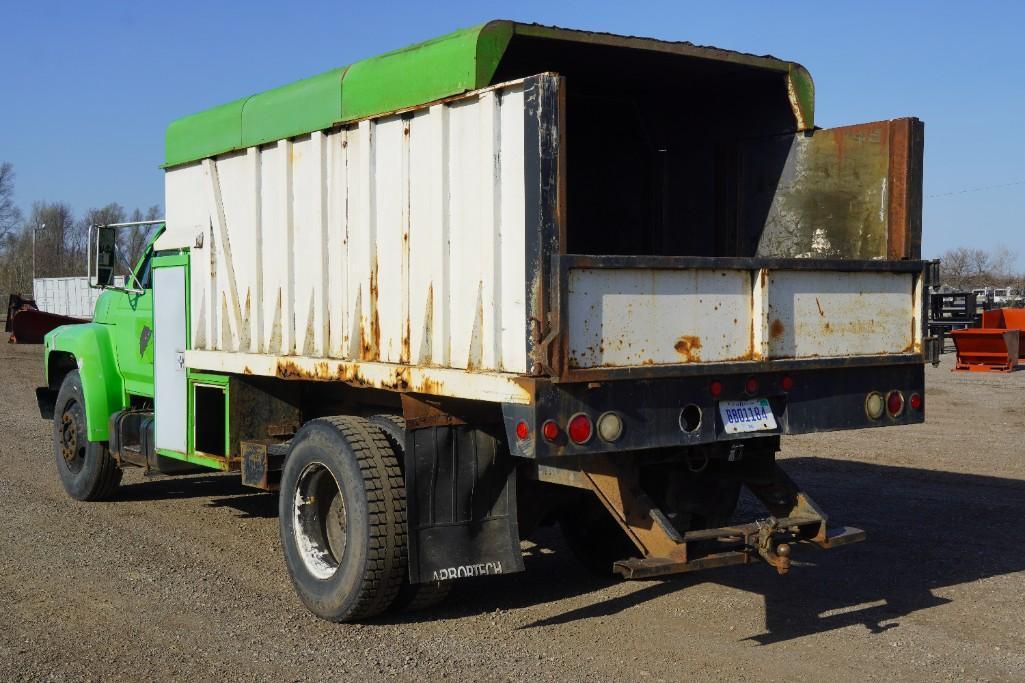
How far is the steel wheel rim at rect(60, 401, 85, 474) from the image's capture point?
9516 mm

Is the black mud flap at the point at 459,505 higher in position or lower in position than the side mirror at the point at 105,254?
lower

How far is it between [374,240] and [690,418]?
6.18ft

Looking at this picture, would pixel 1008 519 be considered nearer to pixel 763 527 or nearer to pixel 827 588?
pixel 827 588

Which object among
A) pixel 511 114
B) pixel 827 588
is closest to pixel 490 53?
pixel 511 114

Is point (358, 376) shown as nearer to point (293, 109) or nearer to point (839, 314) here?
point (293, 109)

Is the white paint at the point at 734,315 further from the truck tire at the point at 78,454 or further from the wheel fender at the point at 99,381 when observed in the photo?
the truck tire at the point at 78,454

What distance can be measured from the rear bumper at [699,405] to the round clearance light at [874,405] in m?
0.02

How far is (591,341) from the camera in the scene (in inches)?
198

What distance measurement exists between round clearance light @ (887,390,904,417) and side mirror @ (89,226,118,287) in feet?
19.3

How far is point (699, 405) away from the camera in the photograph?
17.7ft

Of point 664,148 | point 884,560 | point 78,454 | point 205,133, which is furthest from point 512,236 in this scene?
point 78,454

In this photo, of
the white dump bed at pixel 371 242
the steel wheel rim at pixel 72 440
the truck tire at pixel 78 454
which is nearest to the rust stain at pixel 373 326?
the white dump bed at pixel 371 242

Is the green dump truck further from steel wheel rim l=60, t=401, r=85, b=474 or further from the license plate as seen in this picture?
steel wheel rim l=60, t=401, r=85, b=474

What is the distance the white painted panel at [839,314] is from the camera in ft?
18.8
